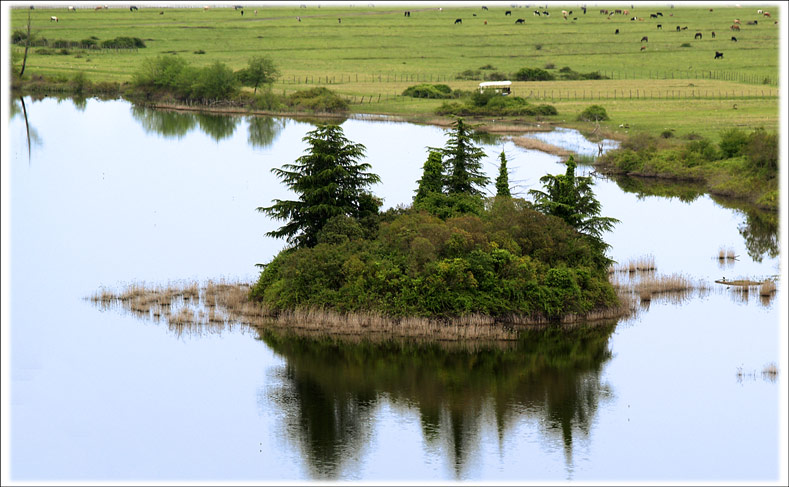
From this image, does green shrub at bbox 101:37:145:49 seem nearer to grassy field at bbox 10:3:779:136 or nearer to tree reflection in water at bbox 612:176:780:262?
grassy field at bbox 10:3:779:136

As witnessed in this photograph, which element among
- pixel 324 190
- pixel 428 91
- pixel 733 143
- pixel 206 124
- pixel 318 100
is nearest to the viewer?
pixel 324 190

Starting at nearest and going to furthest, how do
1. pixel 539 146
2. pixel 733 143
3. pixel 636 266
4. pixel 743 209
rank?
pixel 636 266 < pixel 743 209 < pixel 733 143 < pixel 539 146

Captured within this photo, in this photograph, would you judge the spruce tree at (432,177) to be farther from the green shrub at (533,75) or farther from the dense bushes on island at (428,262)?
the green shrub at (533,75)

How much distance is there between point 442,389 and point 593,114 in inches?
3255

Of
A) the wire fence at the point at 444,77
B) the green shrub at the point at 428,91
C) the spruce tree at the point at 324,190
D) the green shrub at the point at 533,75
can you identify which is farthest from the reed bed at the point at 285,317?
the green shrub at the point at 533,75

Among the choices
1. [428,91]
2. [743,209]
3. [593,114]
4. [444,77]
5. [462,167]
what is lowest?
[743,209]

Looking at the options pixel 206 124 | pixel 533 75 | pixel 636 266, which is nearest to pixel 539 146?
pixel 206 124

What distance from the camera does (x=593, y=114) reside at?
11931cm

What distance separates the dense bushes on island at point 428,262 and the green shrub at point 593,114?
68111 millimetres

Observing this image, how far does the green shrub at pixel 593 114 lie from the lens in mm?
118688

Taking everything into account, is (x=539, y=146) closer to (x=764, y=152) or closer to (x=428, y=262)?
(x=764, y=152)

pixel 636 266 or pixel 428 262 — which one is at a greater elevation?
pixel 428 262

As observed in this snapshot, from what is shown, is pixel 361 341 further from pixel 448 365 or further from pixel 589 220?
pixel 589 220

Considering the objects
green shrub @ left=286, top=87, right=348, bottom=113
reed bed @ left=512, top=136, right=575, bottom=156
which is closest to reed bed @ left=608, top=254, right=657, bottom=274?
reed bed @ left=512, top=136, right=575, bottom=156
